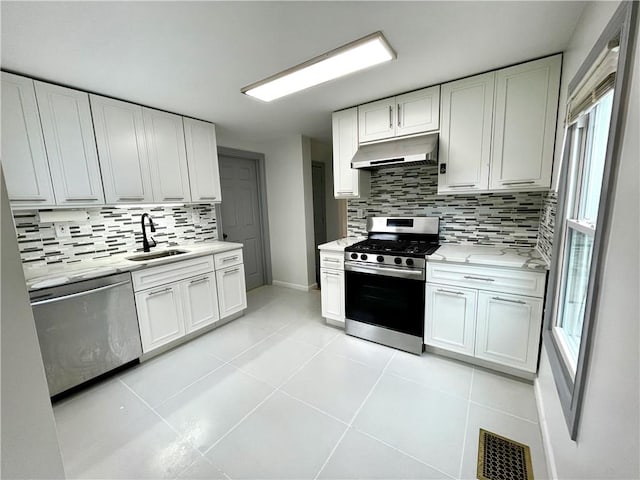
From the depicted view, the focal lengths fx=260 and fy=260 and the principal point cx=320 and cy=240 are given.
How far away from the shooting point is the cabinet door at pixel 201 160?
9.52ft

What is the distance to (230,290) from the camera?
3072 mm

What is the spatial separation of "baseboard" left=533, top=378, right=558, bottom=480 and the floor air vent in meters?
0.09

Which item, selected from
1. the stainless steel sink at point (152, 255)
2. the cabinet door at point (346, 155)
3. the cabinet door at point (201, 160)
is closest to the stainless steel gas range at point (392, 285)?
the cabinet door at point (346, 155)

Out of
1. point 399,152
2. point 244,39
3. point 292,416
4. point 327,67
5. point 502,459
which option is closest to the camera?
point 502,459

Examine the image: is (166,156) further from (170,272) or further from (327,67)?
(327,67)

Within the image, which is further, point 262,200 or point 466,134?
point 262,200

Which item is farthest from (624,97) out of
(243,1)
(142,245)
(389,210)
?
(142,245)

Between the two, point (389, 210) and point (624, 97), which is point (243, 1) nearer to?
point (624, 97)

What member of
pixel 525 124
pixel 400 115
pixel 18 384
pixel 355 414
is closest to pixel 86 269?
pixel 18 384

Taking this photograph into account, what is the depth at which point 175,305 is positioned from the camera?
2.54 meters

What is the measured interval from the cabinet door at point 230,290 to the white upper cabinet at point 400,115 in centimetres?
Answer: 209

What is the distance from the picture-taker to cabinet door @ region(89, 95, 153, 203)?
2262mm

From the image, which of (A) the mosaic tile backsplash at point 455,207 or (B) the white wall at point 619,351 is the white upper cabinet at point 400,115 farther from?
(B) the white wall at point 619,351

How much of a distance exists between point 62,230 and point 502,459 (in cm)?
363
